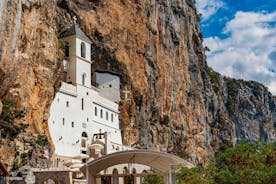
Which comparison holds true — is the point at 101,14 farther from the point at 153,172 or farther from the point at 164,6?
the point at 153,172

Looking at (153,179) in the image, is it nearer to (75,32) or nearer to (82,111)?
(82,111)

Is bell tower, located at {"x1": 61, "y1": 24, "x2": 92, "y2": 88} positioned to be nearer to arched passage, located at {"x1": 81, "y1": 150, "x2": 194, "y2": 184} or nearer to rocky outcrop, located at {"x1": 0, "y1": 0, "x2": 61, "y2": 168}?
rocky outcrop, located at {"x1": 0, "y1": 0, "x2": 61, "y2": 168}

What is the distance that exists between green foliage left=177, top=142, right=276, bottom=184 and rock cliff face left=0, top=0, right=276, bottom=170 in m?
14.8

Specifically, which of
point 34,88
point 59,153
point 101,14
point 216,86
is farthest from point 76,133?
point 216,86

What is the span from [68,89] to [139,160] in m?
18.9

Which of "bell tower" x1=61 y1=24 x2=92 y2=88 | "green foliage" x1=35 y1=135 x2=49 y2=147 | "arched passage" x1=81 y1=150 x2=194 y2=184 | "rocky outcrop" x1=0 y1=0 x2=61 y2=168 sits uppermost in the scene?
"bell tower" x1=61 y1=24 x2=92 y2=88

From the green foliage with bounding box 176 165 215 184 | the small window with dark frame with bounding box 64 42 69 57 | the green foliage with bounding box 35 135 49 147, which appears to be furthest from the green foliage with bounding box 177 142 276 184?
the small window with dark frame with bounding box 64 42 69 57

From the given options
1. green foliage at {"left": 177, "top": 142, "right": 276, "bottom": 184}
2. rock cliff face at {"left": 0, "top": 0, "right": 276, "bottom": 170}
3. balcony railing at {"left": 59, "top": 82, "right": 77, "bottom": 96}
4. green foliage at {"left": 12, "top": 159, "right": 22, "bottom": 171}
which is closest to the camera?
green foliage at {"left": 177, "top": 142, "right": 276, "bottom": 184}

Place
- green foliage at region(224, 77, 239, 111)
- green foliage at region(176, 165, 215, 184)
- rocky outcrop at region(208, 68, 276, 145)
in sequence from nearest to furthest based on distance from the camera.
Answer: green foliage at region(176, 165, 215, 184) → rocky outcrop at region(208, 68, 276, 145) → green foliage at region(224, 77, 239, 111)

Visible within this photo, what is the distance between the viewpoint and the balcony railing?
4916 centimetres

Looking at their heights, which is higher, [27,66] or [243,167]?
[27,66]

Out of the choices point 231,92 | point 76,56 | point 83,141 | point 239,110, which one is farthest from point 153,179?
point 239,110

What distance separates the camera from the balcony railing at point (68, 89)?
4916 cm

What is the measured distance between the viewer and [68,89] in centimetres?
5031
